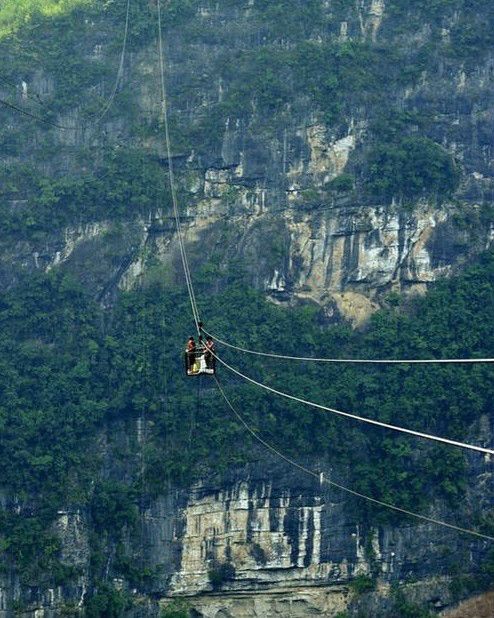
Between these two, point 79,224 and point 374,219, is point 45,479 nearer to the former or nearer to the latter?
point 79,224

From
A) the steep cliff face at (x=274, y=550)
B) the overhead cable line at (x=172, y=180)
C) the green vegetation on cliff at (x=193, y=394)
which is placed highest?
the overhead cable line at (x=172, y=180)

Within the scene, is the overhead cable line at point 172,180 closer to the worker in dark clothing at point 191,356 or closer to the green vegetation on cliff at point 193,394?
the green vegetation on cliff at point 193,394

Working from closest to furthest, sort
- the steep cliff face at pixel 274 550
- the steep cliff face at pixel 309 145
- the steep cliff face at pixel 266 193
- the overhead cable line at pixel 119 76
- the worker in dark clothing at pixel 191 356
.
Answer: the worker in dark clothing at pixel 191 356, the steep cliff face at pixel 274 550, the steep cliff face at pixel 266 193, the steep cliff face at pixel 309 145, the overhead cable line at pixel 119 76

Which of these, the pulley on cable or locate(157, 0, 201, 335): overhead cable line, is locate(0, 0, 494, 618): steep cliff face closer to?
locate(157, 0, 201, 335): overhead cable line

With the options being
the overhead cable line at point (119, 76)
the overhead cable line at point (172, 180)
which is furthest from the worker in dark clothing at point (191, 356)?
the overhead cable line at point (119, 76)

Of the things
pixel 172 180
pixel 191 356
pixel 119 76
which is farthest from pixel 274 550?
pixel 191 356

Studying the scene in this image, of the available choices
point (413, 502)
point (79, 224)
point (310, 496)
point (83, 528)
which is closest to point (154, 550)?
point (83, 528)

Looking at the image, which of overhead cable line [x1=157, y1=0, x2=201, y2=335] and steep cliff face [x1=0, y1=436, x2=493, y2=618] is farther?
overhead cable line [x1=157, y1=0, x2=201, y2=335]

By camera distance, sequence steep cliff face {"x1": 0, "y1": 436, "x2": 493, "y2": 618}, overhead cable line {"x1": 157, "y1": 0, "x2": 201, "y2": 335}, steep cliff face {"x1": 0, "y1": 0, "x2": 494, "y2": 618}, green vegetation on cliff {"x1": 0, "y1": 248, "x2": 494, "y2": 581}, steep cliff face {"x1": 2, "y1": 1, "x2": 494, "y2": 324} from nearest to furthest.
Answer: steep cliff face {"x1": 0, "y1": 436, "x2": 493, "y2": 618}, green vegetation on cliff {"x1": 0, "y1": 248, "x2": 494, "y2": 581}, steep cliff face {"x1": 0, "y1": 0, "x2": 494, "y2": 618}, overhead cable line {"x1": 157, "y1": 0, "x2": 201, "y2": 335}, steep cliff face {"x1": 2, "y1": 1, "x2": 494, "y2": 324}

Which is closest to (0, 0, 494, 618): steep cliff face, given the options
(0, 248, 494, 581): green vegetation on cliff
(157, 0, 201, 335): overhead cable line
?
(157, 0, 201, 335): overhead cable line

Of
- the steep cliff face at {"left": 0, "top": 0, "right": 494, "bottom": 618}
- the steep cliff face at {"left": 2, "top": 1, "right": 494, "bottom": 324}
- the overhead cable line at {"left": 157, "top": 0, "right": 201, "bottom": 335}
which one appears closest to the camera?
the steep cliff face at {"left": 0, "top": 0, "right": 494, "bottom": 618}

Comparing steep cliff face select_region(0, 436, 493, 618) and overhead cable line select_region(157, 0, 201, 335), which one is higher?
overhead cable line select_region(157, 0, 201, 335)
